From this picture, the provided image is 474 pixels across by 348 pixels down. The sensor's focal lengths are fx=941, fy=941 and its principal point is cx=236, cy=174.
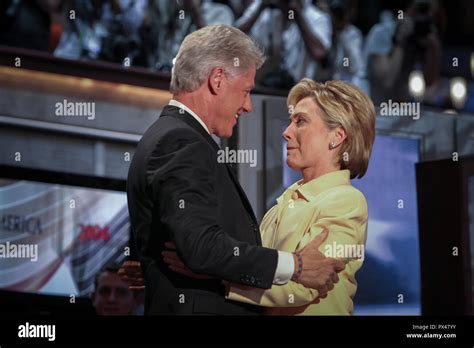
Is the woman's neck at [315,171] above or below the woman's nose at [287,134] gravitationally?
below

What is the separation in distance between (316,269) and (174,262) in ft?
1.15

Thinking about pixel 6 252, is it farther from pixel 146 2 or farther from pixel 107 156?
pixel 146 2

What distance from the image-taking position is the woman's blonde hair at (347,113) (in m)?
2.58

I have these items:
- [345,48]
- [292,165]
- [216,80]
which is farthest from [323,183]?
[345,48]

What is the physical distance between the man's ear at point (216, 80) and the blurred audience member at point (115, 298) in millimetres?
986

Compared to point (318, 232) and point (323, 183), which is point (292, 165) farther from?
point (318, 232)

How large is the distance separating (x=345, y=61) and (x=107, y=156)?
116 cm

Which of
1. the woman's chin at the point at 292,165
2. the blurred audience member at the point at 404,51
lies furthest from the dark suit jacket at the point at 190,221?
the blurred audience member at the point at 404,51

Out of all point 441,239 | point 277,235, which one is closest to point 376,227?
point 441,239

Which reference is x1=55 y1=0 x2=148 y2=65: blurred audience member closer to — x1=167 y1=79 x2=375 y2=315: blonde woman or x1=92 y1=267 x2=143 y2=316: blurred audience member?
x1=92 y1=267 x2=143 y2=316: blurred audience member

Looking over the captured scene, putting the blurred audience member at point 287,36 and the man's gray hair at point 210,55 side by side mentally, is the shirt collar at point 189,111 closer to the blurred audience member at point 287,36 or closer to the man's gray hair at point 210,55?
the man's gray hair at point 210,55

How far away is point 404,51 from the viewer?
13.4ft

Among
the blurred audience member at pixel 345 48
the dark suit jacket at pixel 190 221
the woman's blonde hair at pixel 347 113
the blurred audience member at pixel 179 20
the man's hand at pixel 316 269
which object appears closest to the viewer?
the dark suit jacket at pixel 190 221

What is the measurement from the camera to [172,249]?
228 cm
